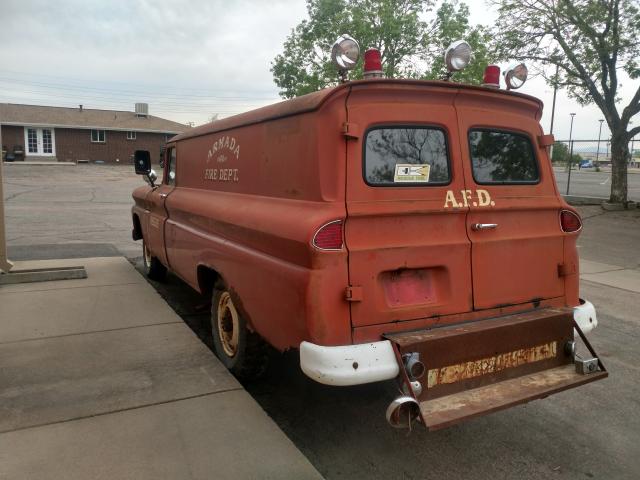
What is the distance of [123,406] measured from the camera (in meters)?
3.26

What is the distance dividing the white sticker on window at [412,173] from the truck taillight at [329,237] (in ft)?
1.66

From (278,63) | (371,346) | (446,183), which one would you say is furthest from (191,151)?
(278,63)

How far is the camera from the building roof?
138 ft

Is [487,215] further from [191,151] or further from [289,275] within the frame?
[191,151]

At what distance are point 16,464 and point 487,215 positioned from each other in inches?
115

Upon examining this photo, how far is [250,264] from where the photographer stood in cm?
335

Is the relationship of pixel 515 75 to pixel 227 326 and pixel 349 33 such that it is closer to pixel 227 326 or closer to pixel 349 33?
pixel 227 326

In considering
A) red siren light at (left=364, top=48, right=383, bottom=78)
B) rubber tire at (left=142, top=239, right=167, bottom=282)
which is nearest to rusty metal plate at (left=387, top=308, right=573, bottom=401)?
red siren light at (left=364, top=48, right=383, bottom=78)

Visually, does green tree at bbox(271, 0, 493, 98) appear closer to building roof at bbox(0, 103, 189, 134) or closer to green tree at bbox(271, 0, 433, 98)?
green tree at bbox(271, 0, 433, 98)

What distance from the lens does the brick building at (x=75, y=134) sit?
137ft

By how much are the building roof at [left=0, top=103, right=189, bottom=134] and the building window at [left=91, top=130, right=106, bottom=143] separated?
722 millimetres

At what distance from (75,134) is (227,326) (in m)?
45.3

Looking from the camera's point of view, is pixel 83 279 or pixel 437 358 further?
pixel 83 279

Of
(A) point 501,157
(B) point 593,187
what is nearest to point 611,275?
(A) point 501,157
